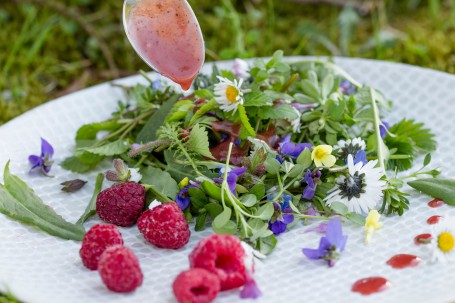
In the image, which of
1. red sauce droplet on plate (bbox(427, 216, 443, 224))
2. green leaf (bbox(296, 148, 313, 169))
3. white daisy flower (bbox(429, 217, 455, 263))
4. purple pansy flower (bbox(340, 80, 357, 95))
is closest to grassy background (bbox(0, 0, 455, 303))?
purple pansy flower (bbox(340, 80, 357, 95))

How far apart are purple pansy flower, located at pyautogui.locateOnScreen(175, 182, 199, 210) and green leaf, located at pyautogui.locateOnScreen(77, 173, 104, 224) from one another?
165 mm

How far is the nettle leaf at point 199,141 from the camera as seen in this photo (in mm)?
1360

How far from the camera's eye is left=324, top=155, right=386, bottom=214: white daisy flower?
4.33ft

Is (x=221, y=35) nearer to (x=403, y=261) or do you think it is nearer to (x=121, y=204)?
(x=121, y=204)

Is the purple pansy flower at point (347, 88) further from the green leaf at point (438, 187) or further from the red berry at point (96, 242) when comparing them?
the red berry at point (96, 242)

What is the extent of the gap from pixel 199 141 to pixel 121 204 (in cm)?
18

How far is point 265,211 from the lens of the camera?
50.1 inches

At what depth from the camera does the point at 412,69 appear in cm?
180

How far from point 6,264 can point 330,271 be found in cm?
51

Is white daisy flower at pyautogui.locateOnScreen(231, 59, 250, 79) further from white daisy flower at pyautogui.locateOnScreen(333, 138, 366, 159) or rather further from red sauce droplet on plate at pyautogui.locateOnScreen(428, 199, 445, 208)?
red sauce droplet on plate at pyautogui.locateOnScreen(428, 199, 445, 208)

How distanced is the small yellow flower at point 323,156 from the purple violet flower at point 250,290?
32 cm

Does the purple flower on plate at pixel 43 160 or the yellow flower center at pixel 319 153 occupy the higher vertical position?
the yellow flower center at pixel 319 153

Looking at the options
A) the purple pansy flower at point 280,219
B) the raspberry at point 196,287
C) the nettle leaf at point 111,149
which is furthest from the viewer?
the nettle leaf at point 111,149

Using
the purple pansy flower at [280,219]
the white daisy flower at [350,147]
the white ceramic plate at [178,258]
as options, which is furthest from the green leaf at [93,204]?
the white daisy flower at [350,147]
